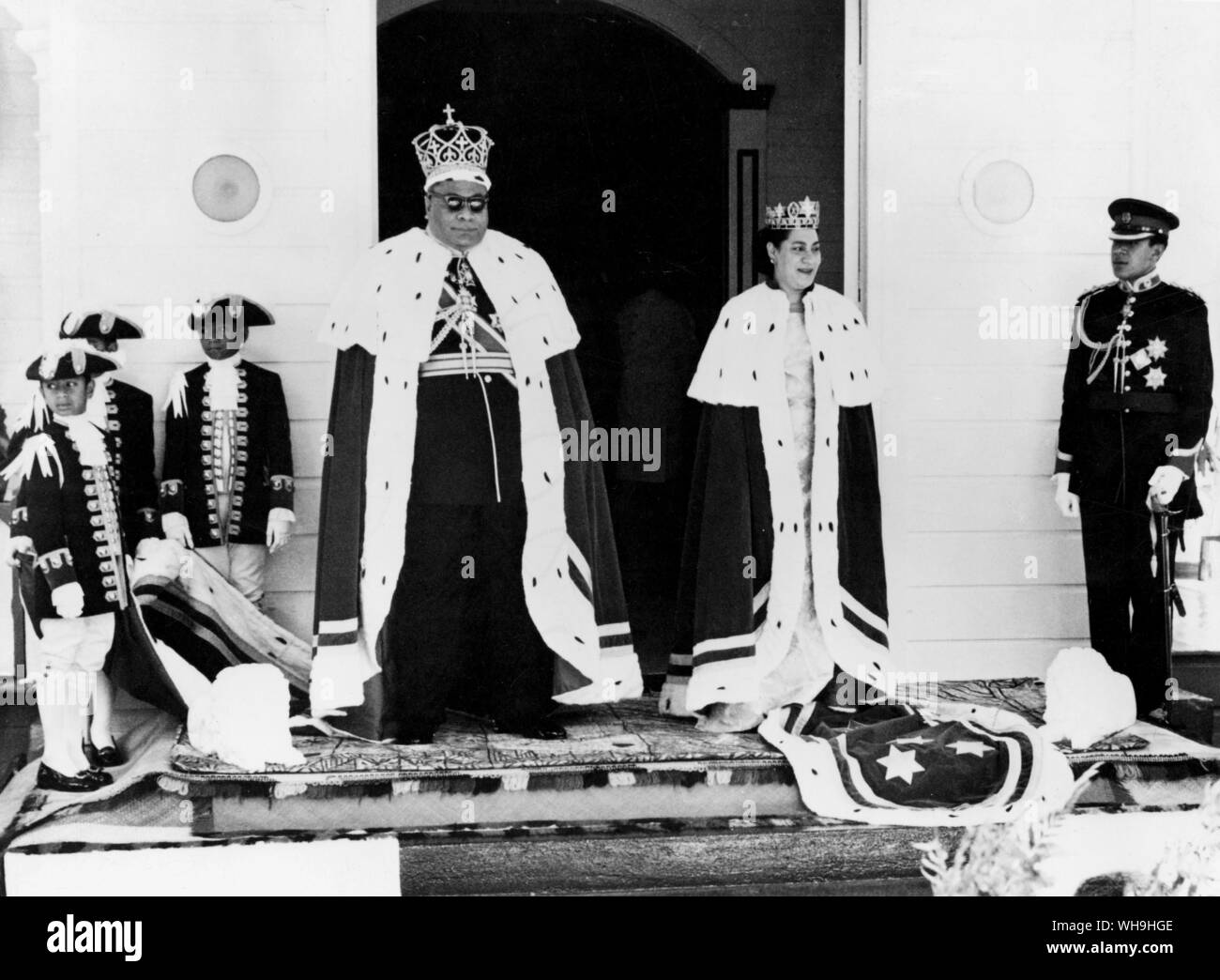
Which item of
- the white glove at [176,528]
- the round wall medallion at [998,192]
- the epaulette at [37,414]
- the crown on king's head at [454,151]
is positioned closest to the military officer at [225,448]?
the white glove at [176,528]

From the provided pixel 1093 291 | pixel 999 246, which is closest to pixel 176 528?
pixel 999 246

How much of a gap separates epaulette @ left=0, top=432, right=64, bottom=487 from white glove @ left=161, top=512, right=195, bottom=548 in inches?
15.8

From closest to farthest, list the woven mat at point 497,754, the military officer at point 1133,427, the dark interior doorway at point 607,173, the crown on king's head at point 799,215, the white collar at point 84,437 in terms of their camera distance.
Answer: the woven mat at point 497,754, the white collar at point 84,437, the crown on king's head at point 799,215, the military officer at point 1133,427, the dark interior doorway at point 607,173

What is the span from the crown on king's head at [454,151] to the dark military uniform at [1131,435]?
1.86m

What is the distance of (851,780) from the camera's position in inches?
159

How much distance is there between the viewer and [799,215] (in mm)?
4309

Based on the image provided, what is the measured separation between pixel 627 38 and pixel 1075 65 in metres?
Result: 1.37

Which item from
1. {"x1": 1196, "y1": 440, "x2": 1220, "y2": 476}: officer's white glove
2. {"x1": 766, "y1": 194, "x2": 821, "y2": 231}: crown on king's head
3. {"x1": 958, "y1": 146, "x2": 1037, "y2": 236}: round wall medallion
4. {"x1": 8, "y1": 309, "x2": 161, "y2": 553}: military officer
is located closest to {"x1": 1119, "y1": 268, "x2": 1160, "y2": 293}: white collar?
{"x1": 958, "y1": 146, "x2": 1037, "y2": 236}: round wall medallion

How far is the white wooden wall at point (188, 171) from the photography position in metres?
4.20

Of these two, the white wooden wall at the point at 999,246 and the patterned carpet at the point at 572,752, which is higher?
the white wooden wall at the point at 999,246

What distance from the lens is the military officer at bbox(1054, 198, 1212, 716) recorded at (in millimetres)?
4414

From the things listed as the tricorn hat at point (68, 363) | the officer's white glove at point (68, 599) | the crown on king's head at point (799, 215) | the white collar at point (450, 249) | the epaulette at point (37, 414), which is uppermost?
the crown on king's head at point (799, 215)

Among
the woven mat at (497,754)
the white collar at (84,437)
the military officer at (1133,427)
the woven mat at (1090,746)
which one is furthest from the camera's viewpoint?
the military officer at (1133,427)

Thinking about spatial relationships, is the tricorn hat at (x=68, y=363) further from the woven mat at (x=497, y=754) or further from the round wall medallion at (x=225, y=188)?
the woven mat at (x=497, y=754)
